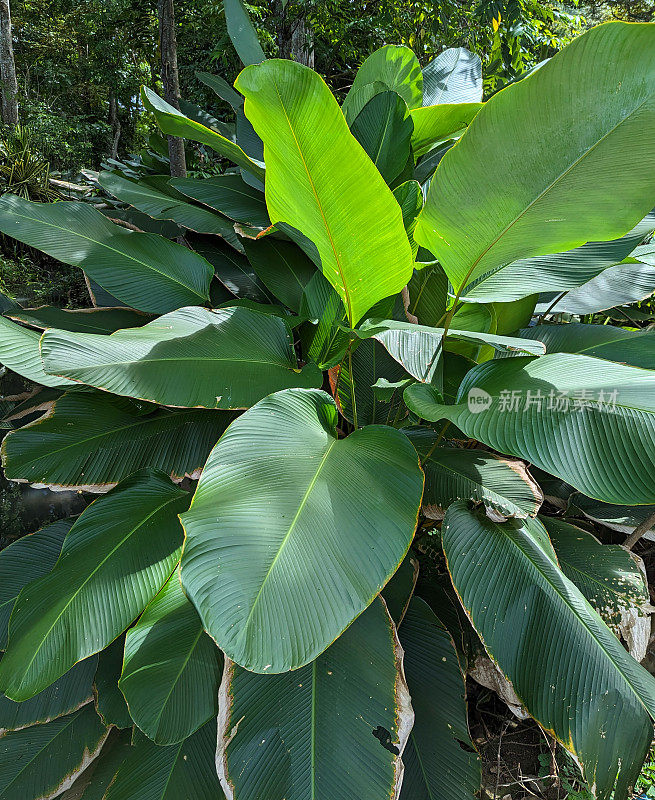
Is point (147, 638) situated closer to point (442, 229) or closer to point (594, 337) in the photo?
point (442, 229)

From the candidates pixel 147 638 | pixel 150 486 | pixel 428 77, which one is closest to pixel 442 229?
pixel 150 486

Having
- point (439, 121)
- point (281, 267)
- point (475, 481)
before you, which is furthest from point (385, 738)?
point (439, 121)

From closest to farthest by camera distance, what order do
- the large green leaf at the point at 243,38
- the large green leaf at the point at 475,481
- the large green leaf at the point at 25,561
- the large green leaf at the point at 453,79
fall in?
1. the large green leaf at the point at 475,481
2. the large green leaf at the point at 25,561
3. the large green leaf at the point at 243,38
4. the large green leaf at the point at 453,79

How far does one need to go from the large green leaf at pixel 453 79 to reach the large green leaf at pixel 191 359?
1.23 m

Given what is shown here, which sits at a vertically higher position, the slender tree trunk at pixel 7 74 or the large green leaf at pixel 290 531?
the slender tree trunk at pixel 7 74

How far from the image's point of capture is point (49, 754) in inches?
42.9

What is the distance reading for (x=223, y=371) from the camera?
1042 millimetres

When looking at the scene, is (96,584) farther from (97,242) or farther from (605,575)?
(605,575)

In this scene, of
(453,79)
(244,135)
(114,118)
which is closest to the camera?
(244,135)

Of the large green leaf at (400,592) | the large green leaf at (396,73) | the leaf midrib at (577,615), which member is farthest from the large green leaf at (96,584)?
the large green leaf at (396,73)

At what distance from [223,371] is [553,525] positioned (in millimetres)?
845

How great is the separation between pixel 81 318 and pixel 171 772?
103cm

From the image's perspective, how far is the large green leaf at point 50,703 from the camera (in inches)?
40.8

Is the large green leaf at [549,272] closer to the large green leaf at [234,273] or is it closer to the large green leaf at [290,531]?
the large green leaf at [290,531]
